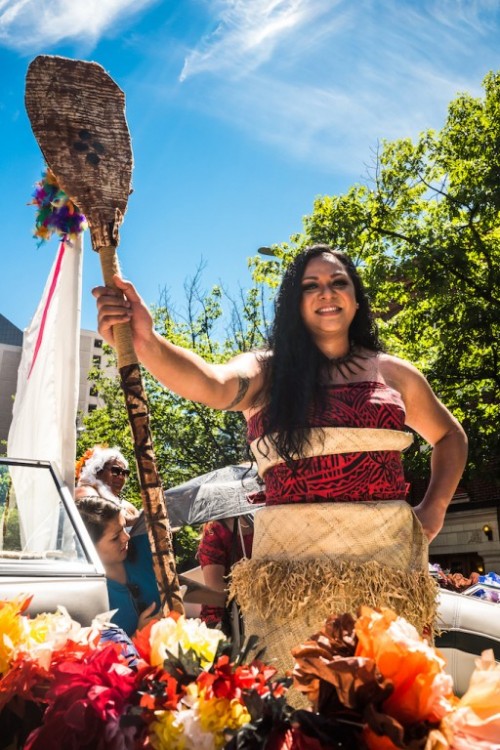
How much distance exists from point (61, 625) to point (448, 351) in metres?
11.3

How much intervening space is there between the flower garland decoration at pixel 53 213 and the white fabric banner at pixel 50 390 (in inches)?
4.1

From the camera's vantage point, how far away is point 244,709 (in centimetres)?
93

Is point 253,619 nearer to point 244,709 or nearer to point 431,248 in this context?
point 244,709

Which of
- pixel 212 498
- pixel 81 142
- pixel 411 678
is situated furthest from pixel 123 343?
pixel 212 498

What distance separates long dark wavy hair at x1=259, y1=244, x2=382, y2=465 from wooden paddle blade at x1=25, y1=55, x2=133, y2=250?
693mm

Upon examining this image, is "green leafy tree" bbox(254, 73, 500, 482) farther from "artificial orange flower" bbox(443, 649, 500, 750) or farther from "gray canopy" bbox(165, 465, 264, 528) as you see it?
"artificial orange flower" bbox(443, 649, 500, 750)

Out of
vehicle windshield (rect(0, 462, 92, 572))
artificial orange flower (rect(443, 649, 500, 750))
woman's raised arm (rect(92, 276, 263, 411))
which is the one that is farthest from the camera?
vehicle windshield (rect(0, 462, 92, 572))

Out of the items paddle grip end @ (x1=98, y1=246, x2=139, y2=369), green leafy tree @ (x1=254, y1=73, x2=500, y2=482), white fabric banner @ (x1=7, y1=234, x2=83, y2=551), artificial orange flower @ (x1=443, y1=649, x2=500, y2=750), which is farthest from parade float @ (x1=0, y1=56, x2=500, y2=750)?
green leafy tree @ (x1=254, y1=73, x2=500, y2=482)

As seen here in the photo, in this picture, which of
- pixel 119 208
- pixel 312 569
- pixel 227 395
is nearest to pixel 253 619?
pixel 312 569

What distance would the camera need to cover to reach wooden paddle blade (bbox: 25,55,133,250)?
186 cm

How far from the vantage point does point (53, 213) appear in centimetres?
229

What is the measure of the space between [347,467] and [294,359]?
422 mm

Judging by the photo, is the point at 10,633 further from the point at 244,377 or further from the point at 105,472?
the point at 105,472

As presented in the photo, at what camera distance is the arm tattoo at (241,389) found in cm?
219
